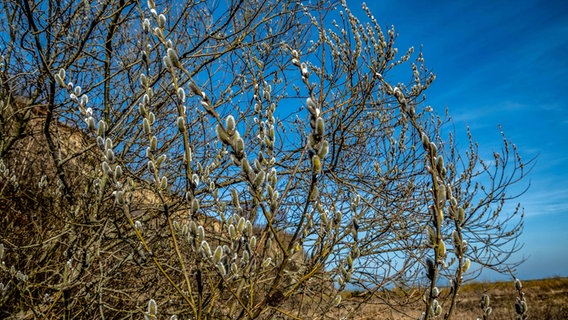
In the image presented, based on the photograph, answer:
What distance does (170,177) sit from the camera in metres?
4.21

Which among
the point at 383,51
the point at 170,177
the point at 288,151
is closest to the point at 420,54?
the point at 383,51

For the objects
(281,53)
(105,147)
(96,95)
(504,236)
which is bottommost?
(105,147)

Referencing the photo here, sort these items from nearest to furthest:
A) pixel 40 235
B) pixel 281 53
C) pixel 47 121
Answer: pixel 47 121, pixel 40 235, pixel 281 53

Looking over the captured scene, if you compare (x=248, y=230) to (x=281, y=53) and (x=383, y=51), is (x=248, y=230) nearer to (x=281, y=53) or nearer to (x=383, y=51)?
(x=383, y=51)

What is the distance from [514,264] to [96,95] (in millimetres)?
5197

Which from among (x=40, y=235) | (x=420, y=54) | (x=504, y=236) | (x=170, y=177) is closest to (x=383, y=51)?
(x=420, y=54)

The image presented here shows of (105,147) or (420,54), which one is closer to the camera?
(105,147)

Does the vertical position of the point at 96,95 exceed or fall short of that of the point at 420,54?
it falls short

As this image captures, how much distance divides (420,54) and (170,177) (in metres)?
3.22

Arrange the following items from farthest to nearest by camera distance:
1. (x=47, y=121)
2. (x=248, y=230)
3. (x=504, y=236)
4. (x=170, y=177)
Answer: (x=504, y=236)
(x=170, y=177)
(x=47, y=121)
(x=248, y=230)

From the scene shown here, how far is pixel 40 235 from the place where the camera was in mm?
3650

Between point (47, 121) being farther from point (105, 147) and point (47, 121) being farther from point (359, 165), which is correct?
point (359, 165)

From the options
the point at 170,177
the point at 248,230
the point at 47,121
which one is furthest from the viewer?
the point at 170,177

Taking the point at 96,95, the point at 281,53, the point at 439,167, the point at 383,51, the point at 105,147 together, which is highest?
the point at 281,53
